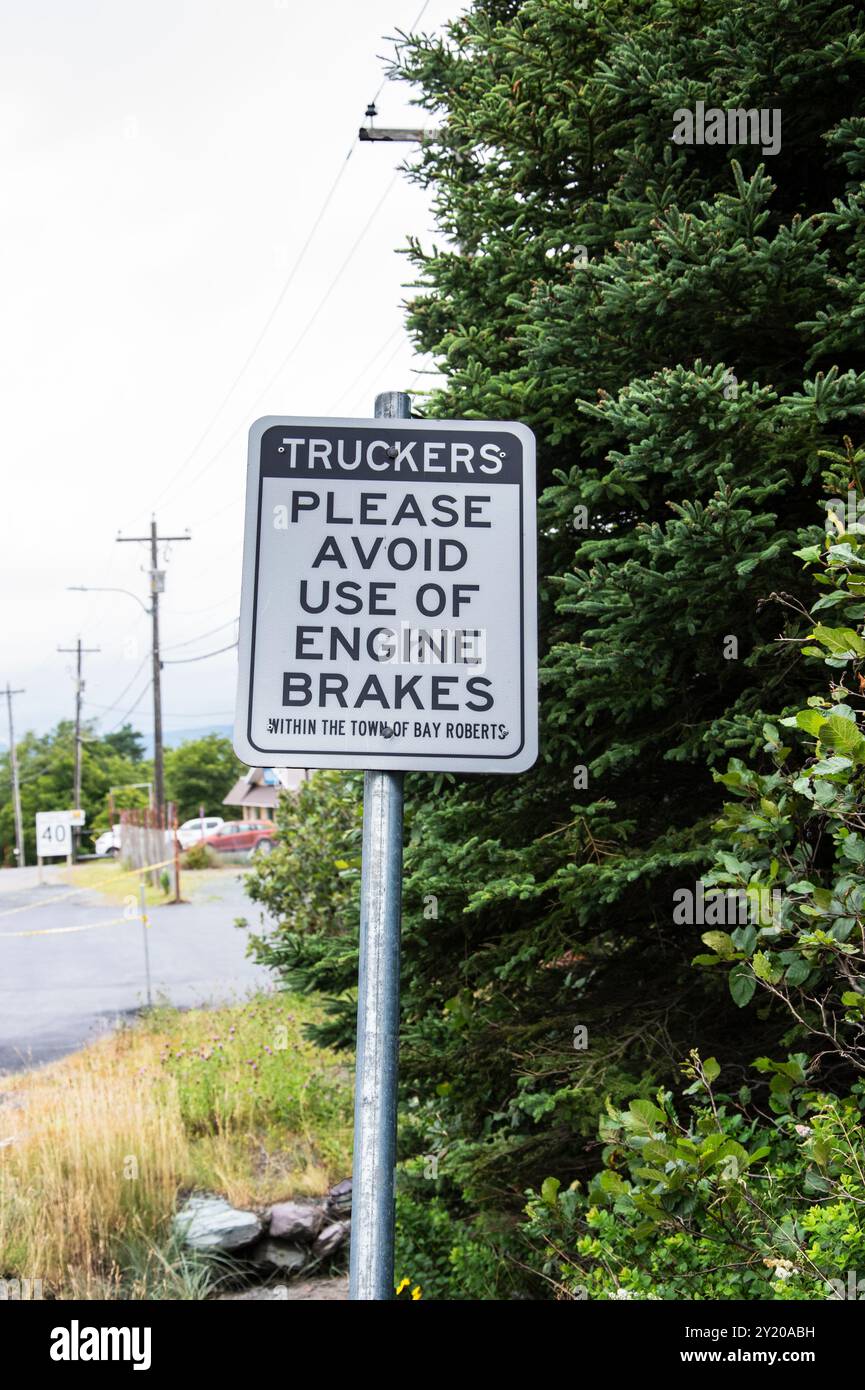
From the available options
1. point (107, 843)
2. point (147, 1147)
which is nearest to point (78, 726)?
point (107, 843)

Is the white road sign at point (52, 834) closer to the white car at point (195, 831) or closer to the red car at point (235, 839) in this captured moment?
the white car at point (195, 831)

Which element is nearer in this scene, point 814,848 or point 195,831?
point 814,848

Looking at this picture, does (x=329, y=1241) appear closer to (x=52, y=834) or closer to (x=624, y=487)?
(x=624, y=487)

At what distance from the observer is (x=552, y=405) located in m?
4.50

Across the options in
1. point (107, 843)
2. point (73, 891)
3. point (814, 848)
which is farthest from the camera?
point (107, 843)

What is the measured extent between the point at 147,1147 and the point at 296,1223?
95 centimetres

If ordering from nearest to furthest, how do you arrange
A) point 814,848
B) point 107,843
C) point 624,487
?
point 814,848 → point 624,487 → point 107,843

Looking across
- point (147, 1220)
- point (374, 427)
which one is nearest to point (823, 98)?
point (374, 427)

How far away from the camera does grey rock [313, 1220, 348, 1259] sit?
6.32 meters

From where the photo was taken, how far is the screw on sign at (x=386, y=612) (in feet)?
5.88

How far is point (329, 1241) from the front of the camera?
637 centimetres

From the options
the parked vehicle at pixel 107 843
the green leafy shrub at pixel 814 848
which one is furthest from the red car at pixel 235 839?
the green leafy shrub at pixel 814 848

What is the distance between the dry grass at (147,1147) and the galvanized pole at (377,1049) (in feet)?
14.2
